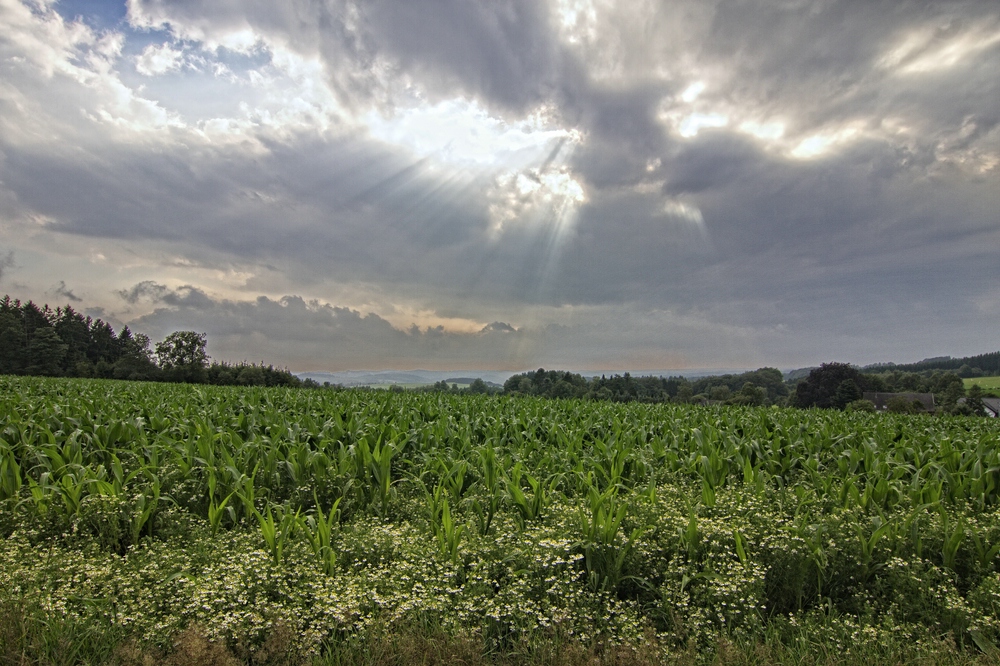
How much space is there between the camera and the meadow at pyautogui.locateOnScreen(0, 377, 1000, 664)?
3566 millimetres

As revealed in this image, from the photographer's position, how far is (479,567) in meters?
4.39

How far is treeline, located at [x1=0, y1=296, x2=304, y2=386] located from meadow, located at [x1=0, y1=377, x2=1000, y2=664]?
44.5m

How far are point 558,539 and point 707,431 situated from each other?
7.01 metres

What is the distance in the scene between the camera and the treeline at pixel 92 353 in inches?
2000

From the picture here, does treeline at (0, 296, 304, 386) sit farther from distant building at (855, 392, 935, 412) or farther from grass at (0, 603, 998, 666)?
distant building at (855, 392, 935, 412)

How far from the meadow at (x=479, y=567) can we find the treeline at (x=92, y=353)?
146ft

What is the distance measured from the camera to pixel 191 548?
507cm

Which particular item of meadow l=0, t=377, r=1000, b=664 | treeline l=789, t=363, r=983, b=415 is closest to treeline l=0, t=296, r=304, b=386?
meadow l=0, t=377, r=1000, b=664

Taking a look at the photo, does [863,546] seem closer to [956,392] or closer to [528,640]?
[528,640]

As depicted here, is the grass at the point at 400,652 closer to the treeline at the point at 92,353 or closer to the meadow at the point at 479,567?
the meadow at the point at 479,567

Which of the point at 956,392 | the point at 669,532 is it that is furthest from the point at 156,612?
the point at 956,392

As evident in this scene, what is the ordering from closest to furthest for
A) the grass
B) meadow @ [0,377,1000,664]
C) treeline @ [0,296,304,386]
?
the grass, meadow @ [0,377,1000,664], treeline @ [0,296,304,386]

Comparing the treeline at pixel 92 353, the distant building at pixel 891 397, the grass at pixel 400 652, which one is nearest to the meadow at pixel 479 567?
the grass at pixel 400 652

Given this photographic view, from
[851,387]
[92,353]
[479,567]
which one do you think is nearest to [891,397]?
[851,387]
